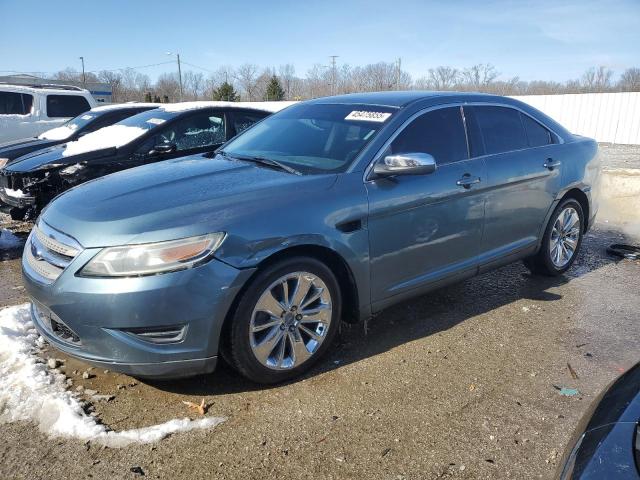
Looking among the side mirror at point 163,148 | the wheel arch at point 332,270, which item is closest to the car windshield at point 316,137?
the wheel arch at point 332,270

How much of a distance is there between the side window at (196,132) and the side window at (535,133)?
3.74 metres

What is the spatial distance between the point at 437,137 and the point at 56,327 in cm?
283

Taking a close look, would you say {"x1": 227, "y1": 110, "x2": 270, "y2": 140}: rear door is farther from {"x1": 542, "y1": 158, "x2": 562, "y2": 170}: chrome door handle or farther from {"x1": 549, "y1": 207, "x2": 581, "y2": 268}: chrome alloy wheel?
{"x1": 549, "y1": 207, "x2": 581, "y2": 268}: chrome alloy wheel

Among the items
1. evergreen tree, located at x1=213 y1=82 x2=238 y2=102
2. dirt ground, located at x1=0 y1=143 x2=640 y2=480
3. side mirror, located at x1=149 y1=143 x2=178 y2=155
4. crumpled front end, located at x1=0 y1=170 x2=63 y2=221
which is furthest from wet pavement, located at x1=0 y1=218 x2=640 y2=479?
evergreen tree, located at x1=213 y1=82 x2=238 y2=102

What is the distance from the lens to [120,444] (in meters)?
2.63

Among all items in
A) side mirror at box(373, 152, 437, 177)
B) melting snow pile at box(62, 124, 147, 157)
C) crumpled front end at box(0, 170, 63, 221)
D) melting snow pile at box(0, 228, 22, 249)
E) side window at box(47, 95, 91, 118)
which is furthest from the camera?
side window at box(47, 95, 91, 118)

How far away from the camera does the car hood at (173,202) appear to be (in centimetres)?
274

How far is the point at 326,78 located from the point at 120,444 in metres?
68.4

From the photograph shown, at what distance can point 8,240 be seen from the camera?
21.7 feet

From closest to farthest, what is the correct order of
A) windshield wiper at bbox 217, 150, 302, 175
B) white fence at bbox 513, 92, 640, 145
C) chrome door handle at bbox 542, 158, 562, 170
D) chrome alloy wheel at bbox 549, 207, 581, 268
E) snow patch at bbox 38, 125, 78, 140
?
windshield wiper at bbox 217, 150, 302, 175
chrome door handle at bbox 542, 158, 562, 170
chrome alloy wheel at bbox 549, 207, 581, 268
snow patch at bbox 38, 125, 78, 140
white fence at bbox 513, 92, 640, 145

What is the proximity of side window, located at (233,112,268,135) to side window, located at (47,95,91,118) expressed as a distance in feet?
22.7

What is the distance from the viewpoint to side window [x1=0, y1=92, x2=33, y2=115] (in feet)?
37.7

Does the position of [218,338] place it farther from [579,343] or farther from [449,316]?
[579,343]

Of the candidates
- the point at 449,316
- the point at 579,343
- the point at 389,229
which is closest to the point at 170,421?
the point at 389,229
